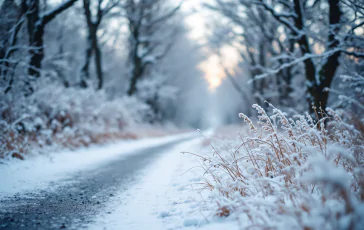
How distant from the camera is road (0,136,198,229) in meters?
2.15

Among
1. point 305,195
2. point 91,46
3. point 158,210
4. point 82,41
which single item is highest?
point 82,41

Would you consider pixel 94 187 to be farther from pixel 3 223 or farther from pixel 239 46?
pixel 239 46

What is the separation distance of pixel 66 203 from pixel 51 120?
18.8ft

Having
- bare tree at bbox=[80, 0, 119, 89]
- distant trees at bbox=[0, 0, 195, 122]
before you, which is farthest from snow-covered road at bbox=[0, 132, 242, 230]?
bare tree at bbox=[80, 0, 119, 89]

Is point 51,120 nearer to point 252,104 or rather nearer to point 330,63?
point 252,104

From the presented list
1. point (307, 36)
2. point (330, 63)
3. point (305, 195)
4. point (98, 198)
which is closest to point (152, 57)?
point (307, 36)

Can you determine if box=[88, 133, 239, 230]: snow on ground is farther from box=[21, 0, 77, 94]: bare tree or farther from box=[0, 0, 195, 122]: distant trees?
box=[21, 0, 77, 94]: bare tree

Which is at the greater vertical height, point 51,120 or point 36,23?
point 36,23

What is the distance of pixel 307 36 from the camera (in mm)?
5844

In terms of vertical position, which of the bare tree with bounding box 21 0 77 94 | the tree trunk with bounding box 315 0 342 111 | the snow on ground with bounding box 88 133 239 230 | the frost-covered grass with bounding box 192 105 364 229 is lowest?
the snow on ground with bounding box 88 133 239 230

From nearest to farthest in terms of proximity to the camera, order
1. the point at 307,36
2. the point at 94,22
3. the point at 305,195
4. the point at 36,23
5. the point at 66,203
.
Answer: the point at 305,195 → the point at 66,203 → the point at 307,36 → the point at 36,23 → the point at 94,22

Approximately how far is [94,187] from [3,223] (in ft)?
4.70

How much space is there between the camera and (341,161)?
8.84 ft

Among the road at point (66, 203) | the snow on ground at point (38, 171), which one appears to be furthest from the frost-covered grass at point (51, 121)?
the road at point (66, 203)
